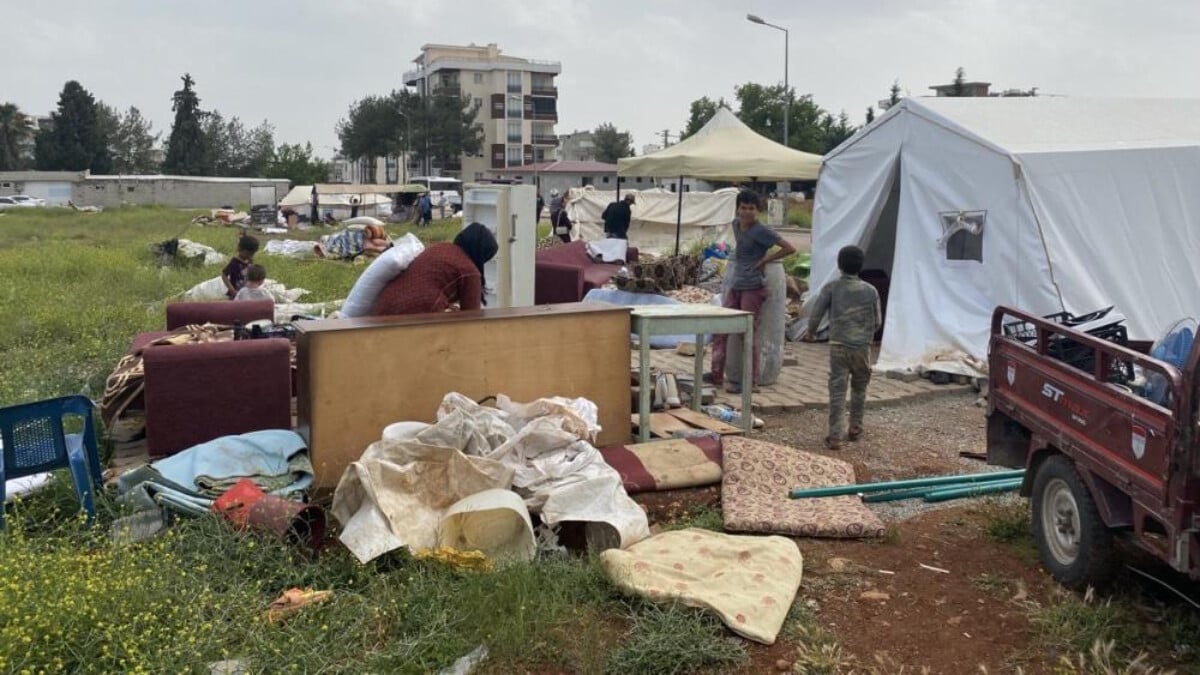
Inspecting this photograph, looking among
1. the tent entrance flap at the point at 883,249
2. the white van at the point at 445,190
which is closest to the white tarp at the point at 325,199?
the white van at the point at 445,190

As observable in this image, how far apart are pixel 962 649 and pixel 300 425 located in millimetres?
3790

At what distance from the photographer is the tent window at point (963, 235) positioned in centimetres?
962

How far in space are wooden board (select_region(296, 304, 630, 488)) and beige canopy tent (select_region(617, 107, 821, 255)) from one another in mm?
7706

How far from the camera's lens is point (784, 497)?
5.34 meters

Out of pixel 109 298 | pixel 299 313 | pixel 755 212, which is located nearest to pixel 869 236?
pixel 755 212

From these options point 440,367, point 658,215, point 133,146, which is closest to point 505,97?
point 133,146

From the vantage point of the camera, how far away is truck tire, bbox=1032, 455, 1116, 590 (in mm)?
4004

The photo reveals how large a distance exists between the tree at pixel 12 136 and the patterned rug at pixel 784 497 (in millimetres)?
83610

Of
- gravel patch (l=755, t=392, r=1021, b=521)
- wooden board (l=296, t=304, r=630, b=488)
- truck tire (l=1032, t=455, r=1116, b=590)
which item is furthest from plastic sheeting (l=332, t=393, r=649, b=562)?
truck tire (l=1032, t=455, r=1116, b=590)

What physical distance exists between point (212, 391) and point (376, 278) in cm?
121

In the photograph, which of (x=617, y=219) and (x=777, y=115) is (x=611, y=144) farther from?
(x=617, y=219)

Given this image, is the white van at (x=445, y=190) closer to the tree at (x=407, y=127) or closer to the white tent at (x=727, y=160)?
the tree at (x=407, y=127)

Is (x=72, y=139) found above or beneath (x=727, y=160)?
above

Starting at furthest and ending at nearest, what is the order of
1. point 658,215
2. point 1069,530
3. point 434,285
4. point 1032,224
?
1. point 658,215
2. point 1032,224
3. point 434,285
4. point 1069,530
